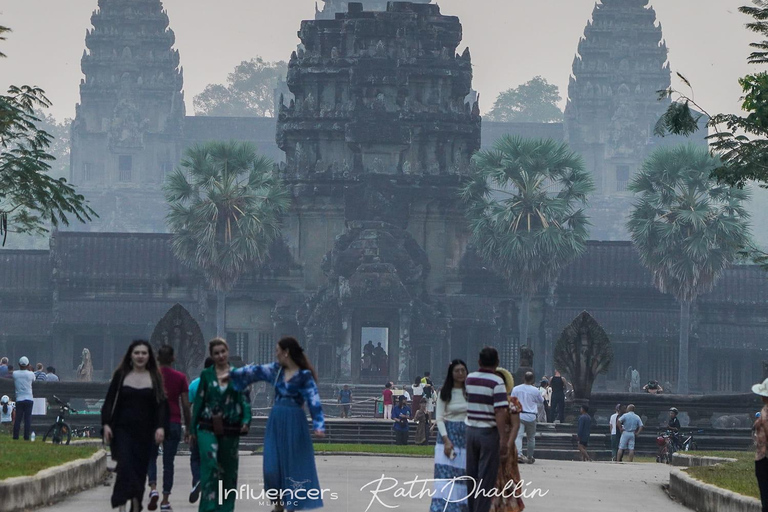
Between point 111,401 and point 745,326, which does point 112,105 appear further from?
point 111,401

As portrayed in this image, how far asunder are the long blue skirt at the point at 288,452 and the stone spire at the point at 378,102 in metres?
42.7

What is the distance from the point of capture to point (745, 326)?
59.5 meters

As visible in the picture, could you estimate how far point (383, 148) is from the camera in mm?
58219

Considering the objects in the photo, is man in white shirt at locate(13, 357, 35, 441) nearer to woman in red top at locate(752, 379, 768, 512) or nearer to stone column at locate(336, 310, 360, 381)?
woman in red top at locate(752, 379, 768, 512)

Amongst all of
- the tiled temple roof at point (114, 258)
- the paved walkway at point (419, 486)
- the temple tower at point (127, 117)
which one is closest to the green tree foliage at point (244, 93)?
the temple tower at point (127, 117)

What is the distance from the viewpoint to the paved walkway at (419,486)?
19.2 meters

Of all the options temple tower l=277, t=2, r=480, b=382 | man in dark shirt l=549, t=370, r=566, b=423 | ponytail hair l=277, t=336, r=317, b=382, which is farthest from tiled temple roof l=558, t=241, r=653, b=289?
ponytail hair l=277, t=336, r=317, b=382

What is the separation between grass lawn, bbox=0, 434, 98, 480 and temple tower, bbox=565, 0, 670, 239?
9401cm

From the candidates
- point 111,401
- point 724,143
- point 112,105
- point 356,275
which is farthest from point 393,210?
point 112,105

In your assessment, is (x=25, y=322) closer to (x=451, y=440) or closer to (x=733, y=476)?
(x=733, y=476)

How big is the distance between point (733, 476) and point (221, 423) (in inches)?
370

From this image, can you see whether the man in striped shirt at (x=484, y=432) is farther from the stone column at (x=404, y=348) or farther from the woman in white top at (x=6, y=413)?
the stone column at (x=404, y=348)

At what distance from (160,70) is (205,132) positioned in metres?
4.98

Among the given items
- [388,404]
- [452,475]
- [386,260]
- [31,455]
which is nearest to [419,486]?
[31,455]
